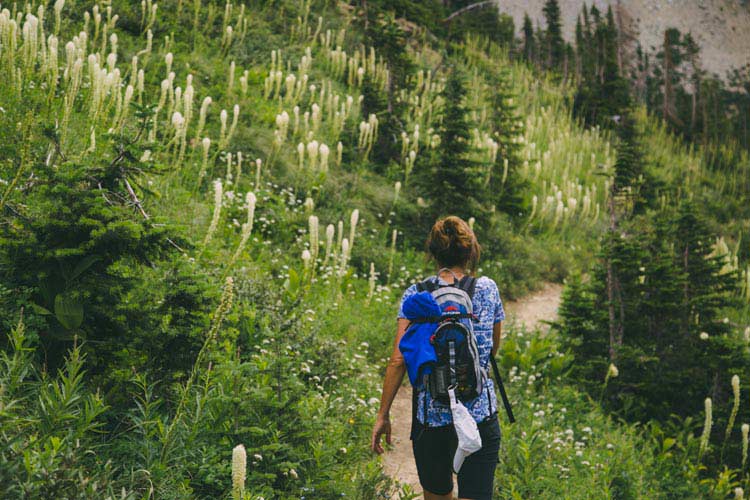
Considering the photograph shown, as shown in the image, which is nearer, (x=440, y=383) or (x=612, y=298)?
(x=440, y=383)

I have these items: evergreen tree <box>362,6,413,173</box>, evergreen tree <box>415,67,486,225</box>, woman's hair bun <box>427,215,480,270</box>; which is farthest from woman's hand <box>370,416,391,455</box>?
evergreen tree <box>362,6,413,173</box>

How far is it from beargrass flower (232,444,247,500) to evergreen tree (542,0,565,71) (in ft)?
122

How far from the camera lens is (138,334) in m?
3.31

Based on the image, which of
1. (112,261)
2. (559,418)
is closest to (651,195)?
(559,418)

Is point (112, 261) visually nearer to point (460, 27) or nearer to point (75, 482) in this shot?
point (75, 482)

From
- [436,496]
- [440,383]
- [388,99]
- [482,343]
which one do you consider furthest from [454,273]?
[388,99]

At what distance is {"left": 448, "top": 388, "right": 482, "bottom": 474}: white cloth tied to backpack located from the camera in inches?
102

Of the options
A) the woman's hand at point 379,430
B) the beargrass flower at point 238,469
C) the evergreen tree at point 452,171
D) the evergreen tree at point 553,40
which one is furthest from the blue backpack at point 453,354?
the evergreen tree at point 553,40

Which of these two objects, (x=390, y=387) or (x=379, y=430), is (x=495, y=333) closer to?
(x=390, y=387)

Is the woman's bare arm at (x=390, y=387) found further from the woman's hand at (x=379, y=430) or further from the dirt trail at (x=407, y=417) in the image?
the dirt trail at (x=407, y=417)

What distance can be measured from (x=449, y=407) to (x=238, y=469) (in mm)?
1038

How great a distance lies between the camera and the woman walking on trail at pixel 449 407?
2.81 meters

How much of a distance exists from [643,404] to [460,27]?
23.9 m

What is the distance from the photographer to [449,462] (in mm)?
2824
